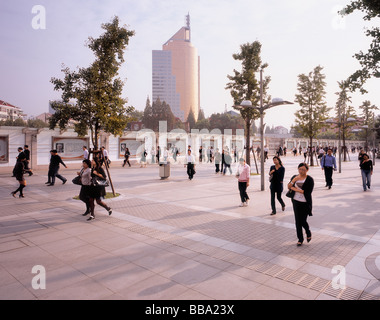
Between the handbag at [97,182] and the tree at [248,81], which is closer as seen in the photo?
the handbag at [97,182]

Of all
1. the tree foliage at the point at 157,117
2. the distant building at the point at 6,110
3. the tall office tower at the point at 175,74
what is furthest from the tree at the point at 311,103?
the tall office tower at the point at 175,74

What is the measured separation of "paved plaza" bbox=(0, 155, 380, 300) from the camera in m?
3.78

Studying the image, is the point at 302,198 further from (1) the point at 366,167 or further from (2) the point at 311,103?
(2) the point at 311,103

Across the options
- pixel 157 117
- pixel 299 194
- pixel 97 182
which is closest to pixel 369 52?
pixel 299 194

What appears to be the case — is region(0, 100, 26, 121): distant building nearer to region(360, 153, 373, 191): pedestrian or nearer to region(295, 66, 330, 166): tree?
region(295, 66, 330, 166): tree

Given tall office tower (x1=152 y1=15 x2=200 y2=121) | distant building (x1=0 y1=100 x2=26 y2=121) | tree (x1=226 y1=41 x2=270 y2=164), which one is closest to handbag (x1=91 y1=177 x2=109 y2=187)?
tree (x1=226 y1=41 x2=270 y2=164)

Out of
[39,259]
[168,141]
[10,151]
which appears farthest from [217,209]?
[168,141]

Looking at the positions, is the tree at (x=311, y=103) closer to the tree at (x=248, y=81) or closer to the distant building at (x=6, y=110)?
the tree at (x=248, y=81)

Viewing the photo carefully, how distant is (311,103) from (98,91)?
21.9 m

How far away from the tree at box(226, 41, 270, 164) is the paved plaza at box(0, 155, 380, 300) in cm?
1036

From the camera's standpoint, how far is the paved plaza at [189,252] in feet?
12.4

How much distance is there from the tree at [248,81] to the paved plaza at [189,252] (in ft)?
34.0

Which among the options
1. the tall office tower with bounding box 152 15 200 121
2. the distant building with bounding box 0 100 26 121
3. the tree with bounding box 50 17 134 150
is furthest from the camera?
the tall office tower with bounding box 152 15 200 121
